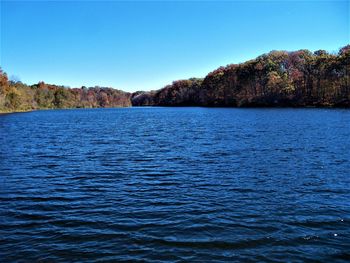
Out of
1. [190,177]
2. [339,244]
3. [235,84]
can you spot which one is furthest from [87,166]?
[235,84]

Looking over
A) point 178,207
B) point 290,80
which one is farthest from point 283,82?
point 178,207

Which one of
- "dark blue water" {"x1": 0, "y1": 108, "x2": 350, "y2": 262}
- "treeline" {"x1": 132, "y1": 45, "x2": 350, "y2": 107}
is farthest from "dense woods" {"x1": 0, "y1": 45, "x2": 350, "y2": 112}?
"dark blue water" {"x1": 0, "y1": 108, "x2": 350, "y2": 262}

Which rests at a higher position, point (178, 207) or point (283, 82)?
point (283, 82)

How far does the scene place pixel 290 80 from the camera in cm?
11856

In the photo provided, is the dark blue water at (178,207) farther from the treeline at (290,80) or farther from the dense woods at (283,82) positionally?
the dense woods at (283,82)

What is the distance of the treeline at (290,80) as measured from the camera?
102 m

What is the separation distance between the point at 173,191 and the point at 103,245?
584cm

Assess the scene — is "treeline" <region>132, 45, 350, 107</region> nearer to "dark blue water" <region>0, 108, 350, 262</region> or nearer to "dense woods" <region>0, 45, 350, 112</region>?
"dense woods" <region>0, 45, 350, 112</region>

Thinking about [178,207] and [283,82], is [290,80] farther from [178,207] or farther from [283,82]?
[178,207]

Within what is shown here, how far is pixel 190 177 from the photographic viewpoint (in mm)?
17812

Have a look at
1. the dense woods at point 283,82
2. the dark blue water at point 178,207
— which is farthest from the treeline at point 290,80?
the dark blue water at point 178,207

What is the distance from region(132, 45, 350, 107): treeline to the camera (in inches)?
4028

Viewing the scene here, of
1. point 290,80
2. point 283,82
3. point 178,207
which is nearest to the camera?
point 178,207

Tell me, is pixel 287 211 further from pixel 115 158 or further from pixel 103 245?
pixel 115 158
